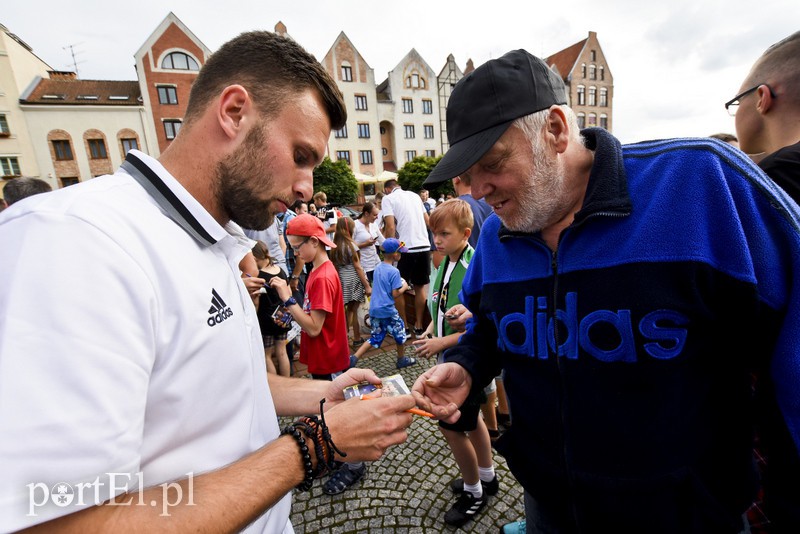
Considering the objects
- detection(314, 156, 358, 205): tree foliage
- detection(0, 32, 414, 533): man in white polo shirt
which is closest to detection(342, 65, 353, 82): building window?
detection(314, 156, 358, 205): tree foliage

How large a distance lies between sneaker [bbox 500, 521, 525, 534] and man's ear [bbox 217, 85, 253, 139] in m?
3.01

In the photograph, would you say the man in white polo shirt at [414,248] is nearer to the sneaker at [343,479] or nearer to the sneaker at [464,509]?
the sneaker at [343,479]

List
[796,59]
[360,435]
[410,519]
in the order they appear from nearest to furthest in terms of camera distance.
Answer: [360,435] → [796,59] → [410,519]

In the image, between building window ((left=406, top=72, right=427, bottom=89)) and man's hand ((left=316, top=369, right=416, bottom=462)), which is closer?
man's hand ((left=316, top=369, right=416, bottom=462))

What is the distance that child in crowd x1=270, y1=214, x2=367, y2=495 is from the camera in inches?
143

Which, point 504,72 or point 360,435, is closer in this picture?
point 360,435

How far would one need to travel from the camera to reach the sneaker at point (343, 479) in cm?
327

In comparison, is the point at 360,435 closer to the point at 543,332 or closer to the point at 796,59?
the point at 543,332

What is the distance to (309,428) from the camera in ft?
4.11

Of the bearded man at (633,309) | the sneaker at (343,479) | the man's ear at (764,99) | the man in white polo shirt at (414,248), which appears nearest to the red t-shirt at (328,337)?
the sneaker at (343,479)

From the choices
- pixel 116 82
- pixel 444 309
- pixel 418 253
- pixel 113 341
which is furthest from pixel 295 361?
pixel 116 82

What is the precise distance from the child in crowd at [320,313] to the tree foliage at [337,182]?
2690 cm

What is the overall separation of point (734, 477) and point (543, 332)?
2.84 feet

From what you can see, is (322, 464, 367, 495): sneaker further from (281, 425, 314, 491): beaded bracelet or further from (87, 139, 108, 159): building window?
(87, 139, 108, 159): building window
